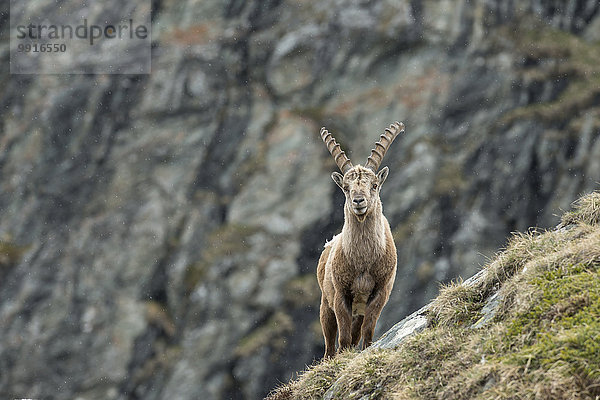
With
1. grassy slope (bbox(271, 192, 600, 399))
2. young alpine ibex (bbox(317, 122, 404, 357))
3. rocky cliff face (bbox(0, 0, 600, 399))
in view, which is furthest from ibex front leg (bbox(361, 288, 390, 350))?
rocky cliff face (bbox(0, 0, 600, 399))

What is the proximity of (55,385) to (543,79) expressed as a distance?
129 feet

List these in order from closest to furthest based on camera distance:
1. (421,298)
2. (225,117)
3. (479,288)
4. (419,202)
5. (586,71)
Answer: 1. (479,288)
2. (421,298)
3. (419,202)
4. (586,71)
5. (225,117)

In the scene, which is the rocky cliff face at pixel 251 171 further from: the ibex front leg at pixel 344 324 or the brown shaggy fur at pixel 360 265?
the ibex front leg at pixel 344 324

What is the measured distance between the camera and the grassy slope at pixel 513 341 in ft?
20.6

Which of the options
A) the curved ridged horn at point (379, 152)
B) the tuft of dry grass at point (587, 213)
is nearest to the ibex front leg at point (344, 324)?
the curved ridged horn at point (379, 152)

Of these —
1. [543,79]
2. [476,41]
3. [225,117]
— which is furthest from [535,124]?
[225,117]

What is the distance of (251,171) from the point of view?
48.1 m

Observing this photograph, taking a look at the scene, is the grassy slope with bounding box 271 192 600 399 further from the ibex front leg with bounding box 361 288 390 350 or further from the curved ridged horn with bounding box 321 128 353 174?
the curved ridged horn with bounding box 321 128 353 174

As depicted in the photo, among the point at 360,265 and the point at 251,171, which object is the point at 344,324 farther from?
the point at 251,171

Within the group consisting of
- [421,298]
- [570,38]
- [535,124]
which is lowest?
[421,298]

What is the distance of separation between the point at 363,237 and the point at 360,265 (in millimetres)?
490

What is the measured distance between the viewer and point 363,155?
46.2 m

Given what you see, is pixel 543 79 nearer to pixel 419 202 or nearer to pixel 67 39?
pixel 419 202

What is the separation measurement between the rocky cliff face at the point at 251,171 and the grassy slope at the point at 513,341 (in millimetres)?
31738
